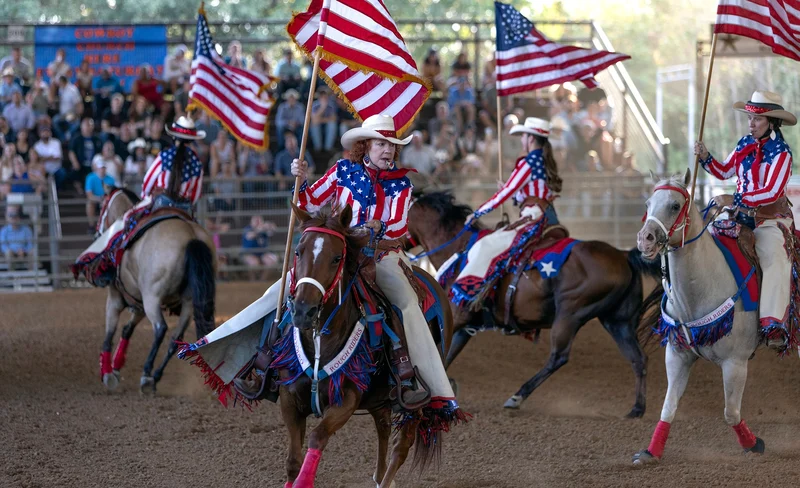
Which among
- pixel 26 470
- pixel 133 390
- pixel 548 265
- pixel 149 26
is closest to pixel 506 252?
pixel 548 265

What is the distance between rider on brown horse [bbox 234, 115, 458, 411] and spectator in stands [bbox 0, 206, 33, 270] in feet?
36.0

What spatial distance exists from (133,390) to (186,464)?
298 cm

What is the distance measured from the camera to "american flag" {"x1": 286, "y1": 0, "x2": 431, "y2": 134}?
6.00m

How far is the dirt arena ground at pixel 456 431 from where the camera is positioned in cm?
612

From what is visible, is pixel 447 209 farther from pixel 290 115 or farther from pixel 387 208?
pixel 290 115

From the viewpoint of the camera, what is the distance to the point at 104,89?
18.3 m

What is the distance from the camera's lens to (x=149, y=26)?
19109 millimetres

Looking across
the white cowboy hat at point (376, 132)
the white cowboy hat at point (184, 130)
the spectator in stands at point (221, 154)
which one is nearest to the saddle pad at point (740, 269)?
the white cowboy hat at point (376, 132)

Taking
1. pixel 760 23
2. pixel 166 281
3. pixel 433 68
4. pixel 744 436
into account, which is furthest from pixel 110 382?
pixel 433 68

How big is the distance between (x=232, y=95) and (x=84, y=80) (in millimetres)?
9704

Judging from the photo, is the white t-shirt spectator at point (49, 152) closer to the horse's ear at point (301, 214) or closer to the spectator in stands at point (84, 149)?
the spectator in stands at point (84, 149)

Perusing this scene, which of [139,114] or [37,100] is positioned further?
[139,114]

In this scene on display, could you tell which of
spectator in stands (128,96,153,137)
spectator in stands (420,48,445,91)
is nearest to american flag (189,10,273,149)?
spectator in stands (128,96,153,137)

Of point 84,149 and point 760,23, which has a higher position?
point 760,23
